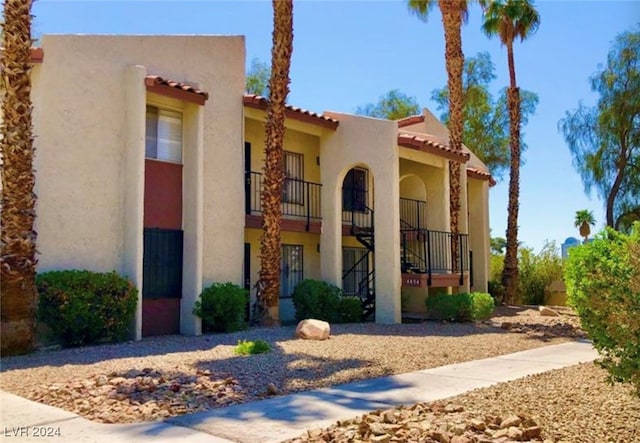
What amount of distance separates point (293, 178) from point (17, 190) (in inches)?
385

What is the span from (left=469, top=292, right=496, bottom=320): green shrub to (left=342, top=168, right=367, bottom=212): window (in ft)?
17.2

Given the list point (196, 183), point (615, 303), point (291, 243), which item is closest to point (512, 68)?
point (291, 243)

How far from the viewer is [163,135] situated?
15.1 meters

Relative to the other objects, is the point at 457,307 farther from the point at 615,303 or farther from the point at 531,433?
the point at 531,433

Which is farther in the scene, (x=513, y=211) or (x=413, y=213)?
(x=513, y=211)

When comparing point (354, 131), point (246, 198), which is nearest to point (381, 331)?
point (246, 198)

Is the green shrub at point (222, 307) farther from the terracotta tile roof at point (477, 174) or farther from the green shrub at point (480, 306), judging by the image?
the terracotta tile roof at point (477, 174)

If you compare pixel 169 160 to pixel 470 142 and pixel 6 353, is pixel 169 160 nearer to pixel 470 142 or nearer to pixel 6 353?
pixel 6 353

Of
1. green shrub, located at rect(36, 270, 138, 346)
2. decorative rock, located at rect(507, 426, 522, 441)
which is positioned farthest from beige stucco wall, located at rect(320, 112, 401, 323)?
decorative rock, located at rect(507, 426, 522, 441)

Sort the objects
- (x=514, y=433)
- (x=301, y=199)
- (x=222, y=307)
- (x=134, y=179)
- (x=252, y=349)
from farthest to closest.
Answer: (x=301, y=199), (x=222, y=307), (x=134, y=179), (x=252, y=349), (x=514, y=433)

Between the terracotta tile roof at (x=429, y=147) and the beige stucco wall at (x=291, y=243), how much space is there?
419cm

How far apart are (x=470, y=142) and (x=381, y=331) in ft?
78.0

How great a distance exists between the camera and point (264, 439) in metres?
6.02

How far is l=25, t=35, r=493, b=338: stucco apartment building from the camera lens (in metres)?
13.1
